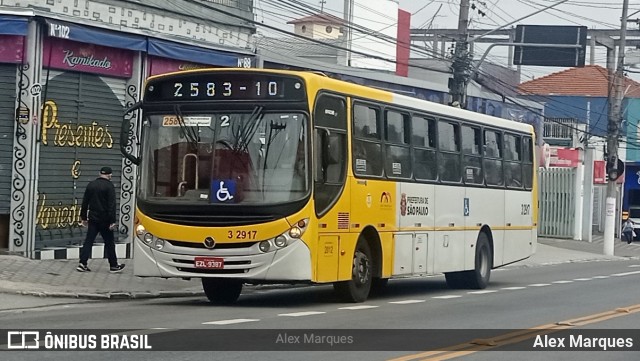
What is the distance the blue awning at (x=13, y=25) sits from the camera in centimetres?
2023

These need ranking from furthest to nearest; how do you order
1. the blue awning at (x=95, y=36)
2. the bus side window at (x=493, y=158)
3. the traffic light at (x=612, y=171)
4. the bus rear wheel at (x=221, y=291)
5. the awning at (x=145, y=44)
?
the traffic light at (x=612, y=171)
the bus side window at (x=493, y=158)
the awning at (x=145, y=44)
the blue awning at (x=95, y=36)
the bus rear wheel at (x=221, y=291)

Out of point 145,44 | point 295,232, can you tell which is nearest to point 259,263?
point 295,232

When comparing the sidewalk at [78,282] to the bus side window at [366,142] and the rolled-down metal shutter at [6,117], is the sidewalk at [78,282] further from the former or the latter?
the bus side window at [366,142]

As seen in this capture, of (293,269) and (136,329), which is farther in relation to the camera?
(293,269)

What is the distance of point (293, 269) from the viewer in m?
15.0

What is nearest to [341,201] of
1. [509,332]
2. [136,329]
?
[509,332]

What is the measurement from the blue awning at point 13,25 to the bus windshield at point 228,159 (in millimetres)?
5750

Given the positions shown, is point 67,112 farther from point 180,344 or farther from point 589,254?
point 589,254

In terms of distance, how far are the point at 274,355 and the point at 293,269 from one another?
14.7ft


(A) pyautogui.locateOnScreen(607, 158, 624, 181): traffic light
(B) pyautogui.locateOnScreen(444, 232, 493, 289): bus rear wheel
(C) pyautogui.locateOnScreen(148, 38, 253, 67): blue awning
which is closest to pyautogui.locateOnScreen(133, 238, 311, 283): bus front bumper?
(B) pyautogui.locateOnScreen(444, 232, 493, 289): bus rear wheel

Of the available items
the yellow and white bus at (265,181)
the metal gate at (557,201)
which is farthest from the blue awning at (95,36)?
the metal gate at (557,201)

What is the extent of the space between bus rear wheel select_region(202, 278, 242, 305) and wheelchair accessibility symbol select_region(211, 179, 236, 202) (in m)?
1.77

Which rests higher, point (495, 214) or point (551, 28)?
point (551, 28)

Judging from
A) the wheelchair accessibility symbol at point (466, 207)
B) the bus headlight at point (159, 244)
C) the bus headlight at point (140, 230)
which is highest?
the wheelchair accessibility symbol at point (466, 207)
